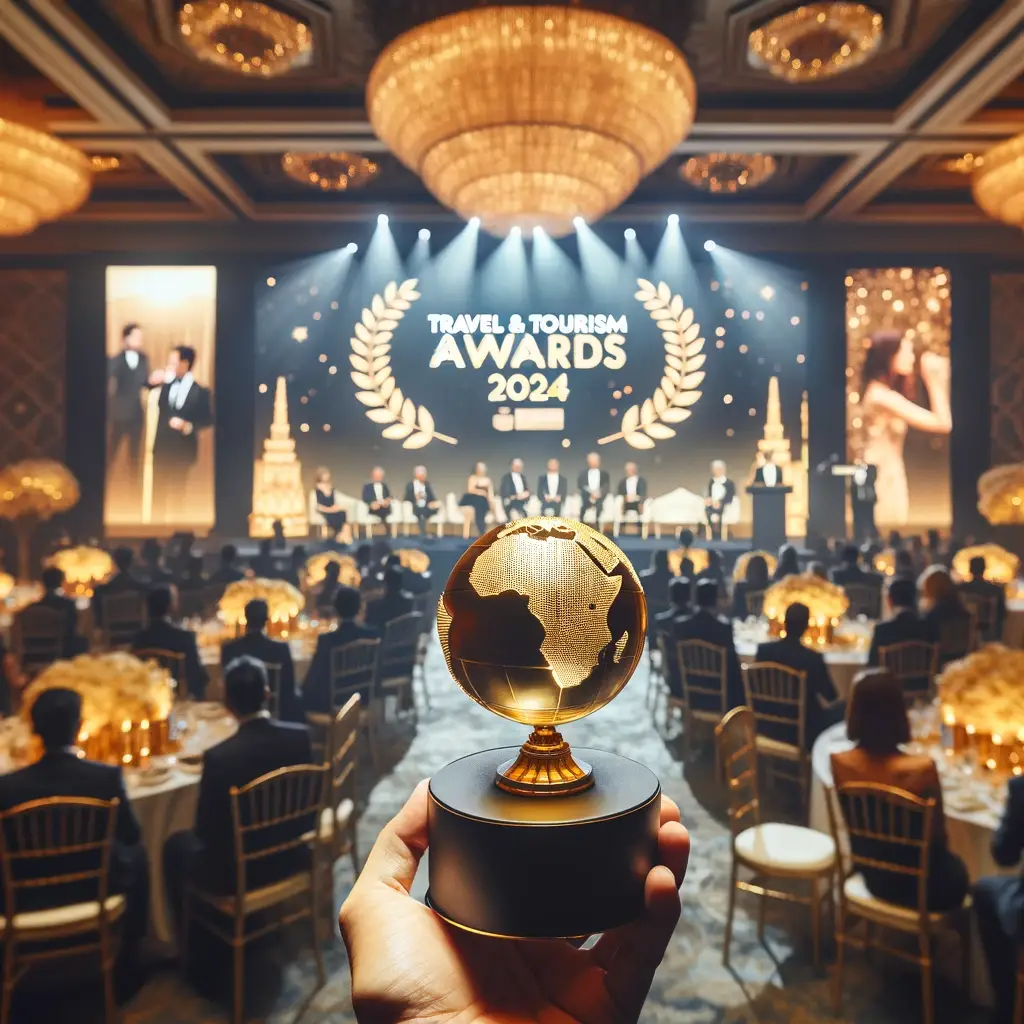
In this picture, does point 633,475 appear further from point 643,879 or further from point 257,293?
point 643,879

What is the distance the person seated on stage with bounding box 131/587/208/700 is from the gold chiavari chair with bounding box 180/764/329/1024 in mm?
1989

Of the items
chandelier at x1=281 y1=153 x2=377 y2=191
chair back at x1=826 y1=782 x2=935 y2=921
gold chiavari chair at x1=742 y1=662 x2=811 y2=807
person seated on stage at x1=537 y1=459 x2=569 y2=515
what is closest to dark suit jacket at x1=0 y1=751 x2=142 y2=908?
chair back at x1=826 y1=782 x2=935 y2=921

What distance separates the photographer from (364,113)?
362 inches

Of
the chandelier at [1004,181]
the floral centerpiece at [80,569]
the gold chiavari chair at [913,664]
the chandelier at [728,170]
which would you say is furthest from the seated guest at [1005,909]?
the chandelier at [728,170]

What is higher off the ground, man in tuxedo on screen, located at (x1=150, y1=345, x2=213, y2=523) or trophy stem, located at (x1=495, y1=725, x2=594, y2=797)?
man in tuxedo on screen, located at (x1=150, y1=345, x2=213, y2=523)

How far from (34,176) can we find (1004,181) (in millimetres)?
8860

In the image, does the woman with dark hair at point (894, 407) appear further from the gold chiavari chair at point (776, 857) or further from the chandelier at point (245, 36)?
the gold chiavari chair at point (776, 857)

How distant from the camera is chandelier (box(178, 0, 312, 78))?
23.8 feet

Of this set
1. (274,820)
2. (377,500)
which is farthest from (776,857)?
(377,500)

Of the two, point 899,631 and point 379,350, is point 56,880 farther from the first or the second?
point 379,350

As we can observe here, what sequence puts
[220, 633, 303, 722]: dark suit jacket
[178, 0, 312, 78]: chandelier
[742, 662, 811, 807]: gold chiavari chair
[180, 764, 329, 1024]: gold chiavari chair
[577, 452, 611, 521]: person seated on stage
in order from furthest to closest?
[577, 452, 611, 521]: person seated on stage
[178, 0, 312, 78]: chandelier
[220, 633, 303, 722]: dark suit jacket
[742, 662, 811, 807]: gold chiavari chair
[180, 764, 329, 1024]: gold chiavari chair

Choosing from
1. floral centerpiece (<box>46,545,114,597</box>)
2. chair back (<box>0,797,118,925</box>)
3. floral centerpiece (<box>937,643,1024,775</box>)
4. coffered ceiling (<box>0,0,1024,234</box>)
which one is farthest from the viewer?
floral centerpiece (<box>46,545,114,597</box>)

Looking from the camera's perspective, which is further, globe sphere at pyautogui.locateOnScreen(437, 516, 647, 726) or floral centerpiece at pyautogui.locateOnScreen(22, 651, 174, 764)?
floral centerpiece at pyautogui.locateOnScreen(22, 651, 174, 764)

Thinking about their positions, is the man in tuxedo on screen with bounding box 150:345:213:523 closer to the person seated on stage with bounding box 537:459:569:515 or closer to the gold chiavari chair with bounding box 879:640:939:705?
the person seated on stage with bounding box 537:459:569:515
